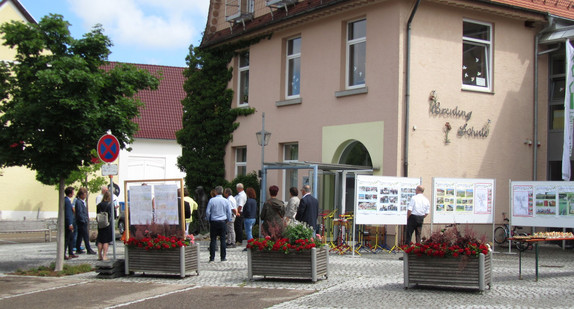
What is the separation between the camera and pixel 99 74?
44.8 feet

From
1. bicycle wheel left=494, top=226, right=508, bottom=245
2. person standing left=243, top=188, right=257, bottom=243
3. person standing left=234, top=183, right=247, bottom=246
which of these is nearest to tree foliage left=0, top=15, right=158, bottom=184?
person standing left=243, top=188, right=257, bottom=243

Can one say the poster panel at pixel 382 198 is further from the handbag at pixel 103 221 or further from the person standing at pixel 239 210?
the handbag at pixel 103 221

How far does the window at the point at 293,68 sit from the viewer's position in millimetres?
21781

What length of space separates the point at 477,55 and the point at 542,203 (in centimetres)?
468

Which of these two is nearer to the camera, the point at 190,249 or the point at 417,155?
the point at 190,249

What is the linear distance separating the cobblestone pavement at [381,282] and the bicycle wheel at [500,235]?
1779 mm

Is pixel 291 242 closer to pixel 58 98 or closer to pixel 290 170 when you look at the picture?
pixel 58 98

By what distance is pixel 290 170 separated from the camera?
22031mm

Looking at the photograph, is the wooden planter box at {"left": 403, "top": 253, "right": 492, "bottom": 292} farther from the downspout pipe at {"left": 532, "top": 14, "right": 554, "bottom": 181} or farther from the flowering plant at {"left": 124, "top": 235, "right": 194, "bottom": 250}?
the downspout pipe at {"left": 532, "top": 14, "right": 554, "bottom": 181}

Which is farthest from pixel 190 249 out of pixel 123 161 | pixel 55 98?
pixel 123 161

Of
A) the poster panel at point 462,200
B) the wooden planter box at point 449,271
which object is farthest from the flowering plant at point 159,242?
the poster panel at point 462,200

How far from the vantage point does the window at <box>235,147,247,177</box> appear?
79.3ft

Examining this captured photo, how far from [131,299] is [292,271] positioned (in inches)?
106

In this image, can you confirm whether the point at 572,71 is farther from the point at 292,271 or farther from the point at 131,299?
the point at 131,299
